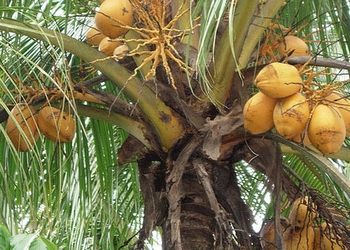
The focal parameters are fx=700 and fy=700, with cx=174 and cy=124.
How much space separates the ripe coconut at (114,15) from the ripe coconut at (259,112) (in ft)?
1.23

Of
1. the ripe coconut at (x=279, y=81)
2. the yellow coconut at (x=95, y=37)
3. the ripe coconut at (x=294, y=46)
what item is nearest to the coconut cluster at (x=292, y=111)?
the ripe coconut at (x=279, y=81)

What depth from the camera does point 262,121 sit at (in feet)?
5.54

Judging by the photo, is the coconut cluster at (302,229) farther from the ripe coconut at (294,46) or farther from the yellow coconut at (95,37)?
the yellow coconut at (95,37)

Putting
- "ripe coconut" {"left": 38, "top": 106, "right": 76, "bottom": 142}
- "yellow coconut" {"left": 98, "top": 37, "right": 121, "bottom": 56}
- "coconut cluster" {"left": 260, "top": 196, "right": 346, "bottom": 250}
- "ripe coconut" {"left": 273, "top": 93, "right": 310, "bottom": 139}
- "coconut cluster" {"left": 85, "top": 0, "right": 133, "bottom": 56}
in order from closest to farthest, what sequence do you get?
"ripe coconut" {"left": 273, "top": 93, "right": 310, "bottom": 139} → "coconut cluster" {"left": 85, "top": 0, "right": 133, "bottom": 56} → "ripe coconut" {"left": 38, "top": 106, "right": 76, "bottom": 142} → "coconut cluster" {"left": 260, "top": 196, "right": 346, "bottom": 250} → "yellow coconut" {"left": 98, "top": 37, "right": 121, "bottom": 56}

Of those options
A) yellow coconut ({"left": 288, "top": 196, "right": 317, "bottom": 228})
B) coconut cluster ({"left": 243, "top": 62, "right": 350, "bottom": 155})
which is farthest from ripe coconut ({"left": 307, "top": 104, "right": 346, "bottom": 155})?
yellow coconut ({"left": 288, "top": 196, "right": 317, "bottom": 228})

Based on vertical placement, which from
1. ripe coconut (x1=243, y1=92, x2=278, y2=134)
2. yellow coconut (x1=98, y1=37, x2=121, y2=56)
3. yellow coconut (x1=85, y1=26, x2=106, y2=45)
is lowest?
ripe coconut (x1=243, y1=92, x2=278, y2=134)

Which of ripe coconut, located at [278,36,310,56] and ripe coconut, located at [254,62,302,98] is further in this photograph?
ripe coconut, located at [278,36,310,56]

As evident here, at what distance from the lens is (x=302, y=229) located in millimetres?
2016

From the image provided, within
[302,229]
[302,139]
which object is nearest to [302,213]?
[302,229]

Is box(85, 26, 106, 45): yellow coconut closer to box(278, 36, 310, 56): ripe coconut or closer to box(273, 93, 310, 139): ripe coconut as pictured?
box(278, 36, 310, 56): ripe coconut

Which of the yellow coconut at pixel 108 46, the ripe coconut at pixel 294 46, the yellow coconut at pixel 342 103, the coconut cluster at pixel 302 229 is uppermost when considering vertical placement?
the yellow coconut at pixel 108 46

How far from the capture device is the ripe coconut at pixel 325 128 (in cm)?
161

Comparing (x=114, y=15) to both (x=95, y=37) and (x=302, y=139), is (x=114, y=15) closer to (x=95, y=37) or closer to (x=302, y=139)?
(x=95, y=37)

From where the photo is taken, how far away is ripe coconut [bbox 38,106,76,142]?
1.86 meters
